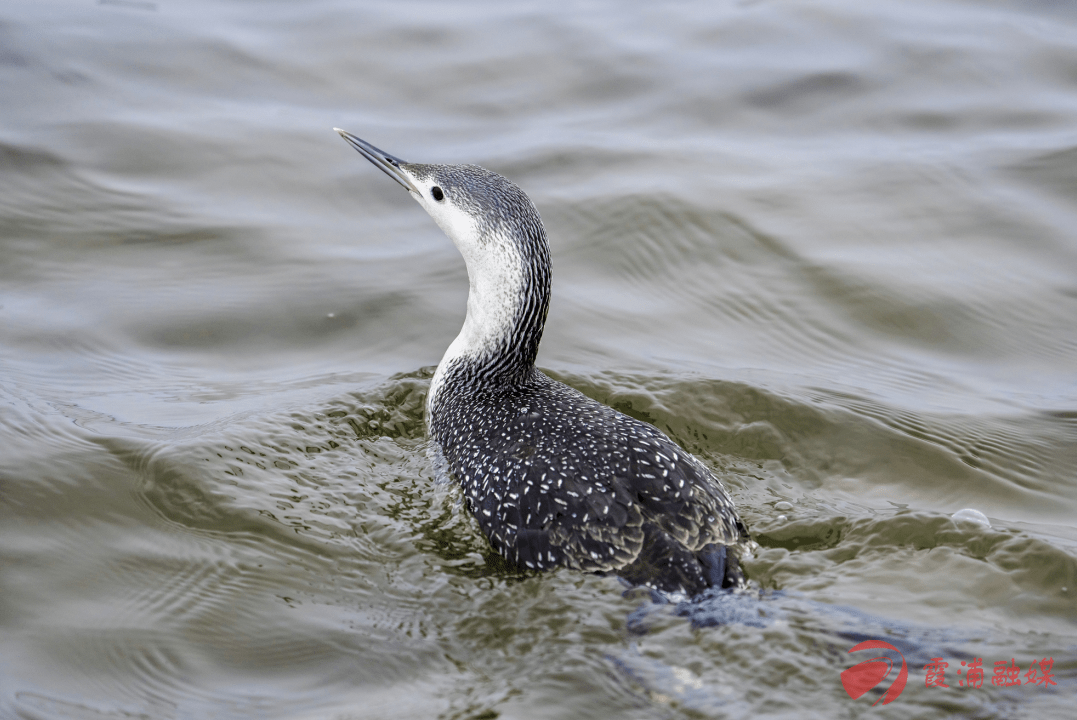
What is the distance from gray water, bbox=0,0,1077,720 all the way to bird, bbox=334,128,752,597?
0.16m

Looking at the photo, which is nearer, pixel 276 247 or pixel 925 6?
pixel 276 247

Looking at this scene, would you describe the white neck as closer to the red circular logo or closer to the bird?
the bird

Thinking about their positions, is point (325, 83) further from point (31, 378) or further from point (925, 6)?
point (925, 6)

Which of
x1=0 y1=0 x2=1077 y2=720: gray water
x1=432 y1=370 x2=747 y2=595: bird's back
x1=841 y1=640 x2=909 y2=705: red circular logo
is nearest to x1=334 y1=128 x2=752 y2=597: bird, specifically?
x1=432 y1=370 x2=747 y2=595: bird's back

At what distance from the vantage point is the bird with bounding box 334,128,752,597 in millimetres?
3822

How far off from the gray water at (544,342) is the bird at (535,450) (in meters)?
0.16

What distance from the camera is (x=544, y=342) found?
604 centimetres

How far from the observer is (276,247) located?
678 centimetres

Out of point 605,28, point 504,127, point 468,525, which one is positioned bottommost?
point 468,525

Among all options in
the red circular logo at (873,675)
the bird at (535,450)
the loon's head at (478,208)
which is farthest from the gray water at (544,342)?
the loon's head at (478,208)

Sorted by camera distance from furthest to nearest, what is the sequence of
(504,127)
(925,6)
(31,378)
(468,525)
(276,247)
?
(925,6)
(504,127)
(276,247)
(31,378)
(468,525)

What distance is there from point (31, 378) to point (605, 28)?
21.6 ft

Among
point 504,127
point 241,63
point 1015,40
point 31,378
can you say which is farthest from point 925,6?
point 31,378

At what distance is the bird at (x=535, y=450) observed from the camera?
12.5 feet
